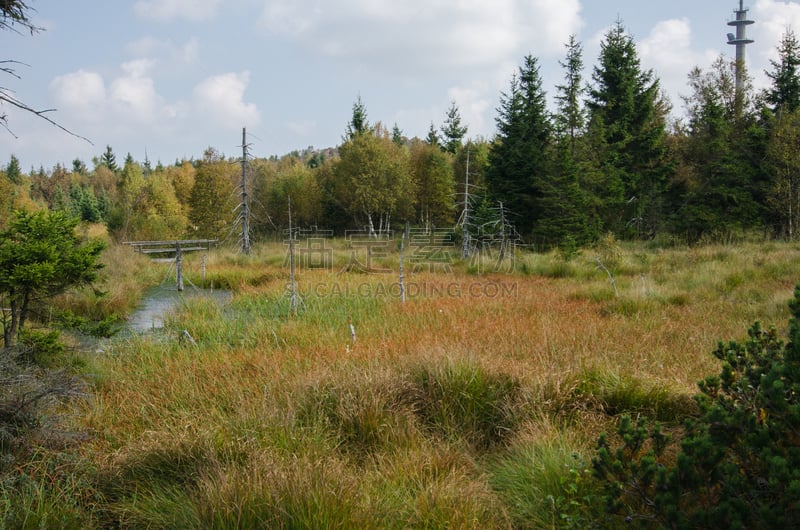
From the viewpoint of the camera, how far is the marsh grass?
2891 millimetres

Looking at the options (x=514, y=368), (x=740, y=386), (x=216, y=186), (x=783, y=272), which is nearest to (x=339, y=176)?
(x=216, y=186)

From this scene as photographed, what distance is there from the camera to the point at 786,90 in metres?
20.4

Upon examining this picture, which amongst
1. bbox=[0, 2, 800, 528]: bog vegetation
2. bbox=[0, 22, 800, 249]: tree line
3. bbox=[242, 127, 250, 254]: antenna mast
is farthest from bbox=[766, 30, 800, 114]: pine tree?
bbox=[242, 127, 250, 254]: antenna mast

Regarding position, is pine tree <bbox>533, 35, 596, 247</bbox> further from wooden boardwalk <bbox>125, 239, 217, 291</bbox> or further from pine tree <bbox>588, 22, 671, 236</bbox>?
wooden boardwalk <bbox>125, 239, 217, 291</bbox>

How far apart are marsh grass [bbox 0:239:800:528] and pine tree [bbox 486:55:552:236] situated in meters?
14.9

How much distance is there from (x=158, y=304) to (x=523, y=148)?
53.0 ft

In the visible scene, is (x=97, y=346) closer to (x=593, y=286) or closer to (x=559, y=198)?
(x=593, y=286)

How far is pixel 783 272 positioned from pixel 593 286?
405cm

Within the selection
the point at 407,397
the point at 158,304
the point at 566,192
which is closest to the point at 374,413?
the point at 407,397

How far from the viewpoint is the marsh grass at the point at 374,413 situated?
2.89 m

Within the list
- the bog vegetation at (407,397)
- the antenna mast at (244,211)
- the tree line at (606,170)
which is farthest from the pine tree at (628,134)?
the antenna mast at (244,211)

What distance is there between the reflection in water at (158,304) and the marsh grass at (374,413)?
1.79m

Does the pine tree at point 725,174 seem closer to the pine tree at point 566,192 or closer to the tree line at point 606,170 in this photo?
the tree line at point 606,170

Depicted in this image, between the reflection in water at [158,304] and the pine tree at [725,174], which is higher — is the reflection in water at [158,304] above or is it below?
below
